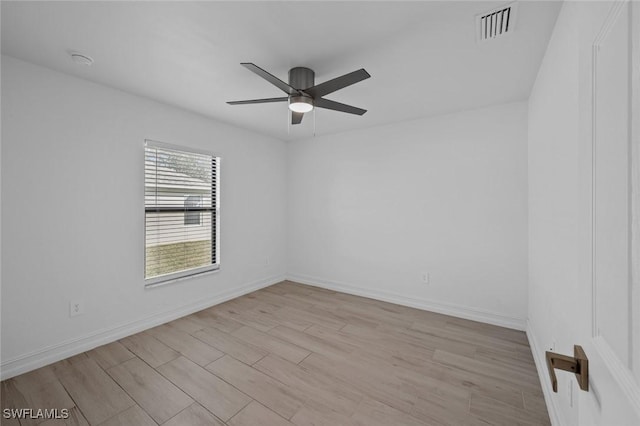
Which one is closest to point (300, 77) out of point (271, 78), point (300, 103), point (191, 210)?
point (300, 103)

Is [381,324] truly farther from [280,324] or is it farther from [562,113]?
[562,113]

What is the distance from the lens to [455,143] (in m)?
3.18

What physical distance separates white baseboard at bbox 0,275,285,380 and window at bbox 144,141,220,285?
0.41 metres

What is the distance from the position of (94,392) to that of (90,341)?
76cm

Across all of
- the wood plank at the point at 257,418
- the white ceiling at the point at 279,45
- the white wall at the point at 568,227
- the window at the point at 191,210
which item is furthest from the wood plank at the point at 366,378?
the white ceiling at the point at 279,45

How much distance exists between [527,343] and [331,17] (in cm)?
328

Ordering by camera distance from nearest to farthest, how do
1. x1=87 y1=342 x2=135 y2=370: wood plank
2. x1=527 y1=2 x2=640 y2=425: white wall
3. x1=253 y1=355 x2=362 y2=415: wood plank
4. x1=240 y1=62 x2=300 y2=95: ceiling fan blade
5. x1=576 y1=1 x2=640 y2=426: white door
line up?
1. x1=576 y1=1 x2=640 y2=426: white door
2. x1=527 y1=2 x2=640 y2=425: white wall
3. x1=240 y1=62 x2=300 y2=95: ceiling fan blade
4. x1=253 y1=355 x2=362 y2=415: wood plank
5. x1=87 y1=342 x2=135 y2=370: wood plank

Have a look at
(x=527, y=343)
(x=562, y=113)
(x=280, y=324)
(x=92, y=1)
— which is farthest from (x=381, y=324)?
(x=92, y=1)

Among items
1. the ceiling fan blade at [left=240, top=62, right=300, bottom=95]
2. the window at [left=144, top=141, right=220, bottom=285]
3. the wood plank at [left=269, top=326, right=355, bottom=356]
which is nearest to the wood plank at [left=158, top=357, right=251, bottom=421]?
the wood plank at [left=269, top=326, right=355, bottom=356]

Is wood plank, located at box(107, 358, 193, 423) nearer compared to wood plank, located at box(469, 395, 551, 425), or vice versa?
wood plank, located at box(469, 395, 551, 425)

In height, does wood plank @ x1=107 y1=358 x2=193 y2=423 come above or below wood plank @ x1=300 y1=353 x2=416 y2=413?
below

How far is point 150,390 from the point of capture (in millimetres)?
1905

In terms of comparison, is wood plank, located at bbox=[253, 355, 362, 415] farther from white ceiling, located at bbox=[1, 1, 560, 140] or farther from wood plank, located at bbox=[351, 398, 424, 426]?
white ceiling, located at bbox=[1, 1, 560, 140]

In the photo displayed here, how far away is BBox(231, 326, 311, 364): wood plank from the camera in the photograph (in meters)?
2.36
